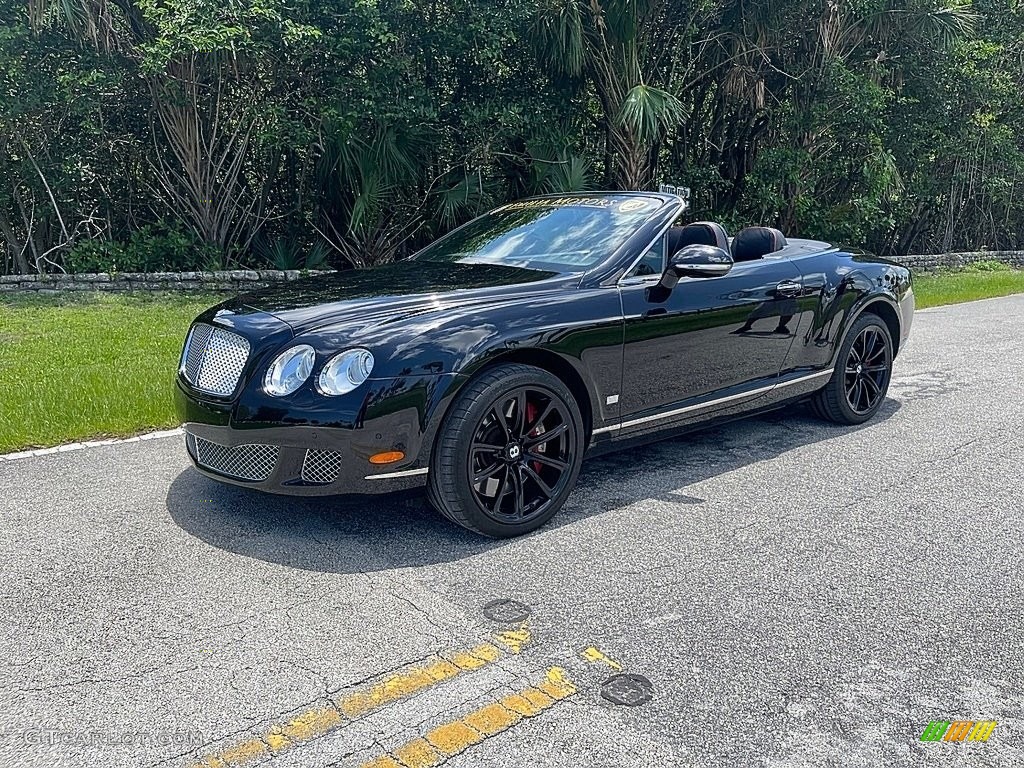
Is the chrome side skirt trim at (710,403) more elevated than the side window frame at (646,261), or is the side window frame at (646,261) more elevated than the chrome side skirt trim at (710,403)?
the side window frame at (646,261)

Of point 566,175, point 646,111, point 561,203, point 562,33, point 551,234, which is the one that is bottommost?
point 551,234

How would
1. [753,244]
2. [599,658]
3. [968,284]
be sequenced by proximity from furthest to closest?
[968,284]
[753,244]
[599,658]

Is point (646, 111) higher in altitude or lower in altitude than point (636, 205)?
higher

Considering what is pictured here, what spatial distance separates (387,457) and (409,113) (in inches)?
382

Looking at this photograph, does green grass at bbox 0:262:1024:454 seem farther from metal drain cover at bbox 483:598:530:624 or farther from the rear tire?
the rear tire

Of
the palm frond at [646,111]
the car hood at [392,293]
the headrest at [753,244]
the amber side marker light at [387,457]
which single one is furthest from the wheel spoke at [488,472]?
the palm frond at [646,111]

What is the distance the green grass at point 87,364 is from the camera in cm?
555

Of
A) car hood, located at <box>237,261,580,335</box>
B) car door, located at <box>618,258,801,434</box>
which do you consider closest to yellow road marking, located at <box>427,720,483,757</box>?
car hood, located at <box>237,261,580,335</box>

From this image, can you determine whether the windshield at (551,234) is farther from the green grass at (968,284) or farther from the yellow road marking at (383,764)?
the green grass at (968,284)

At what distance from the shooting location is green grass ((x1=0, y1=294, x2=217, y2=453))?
5.55m

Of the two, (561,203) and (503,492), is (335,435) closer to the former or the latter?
(503,492)

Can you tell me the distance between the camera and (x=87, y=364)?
7.53m

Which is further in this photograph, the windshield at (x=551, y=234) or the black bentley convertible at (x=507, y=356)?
the windshield at (x=551, y=234)

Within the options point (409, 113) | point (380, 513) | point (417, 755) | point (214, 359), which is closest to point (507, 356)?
point (380, 513)
